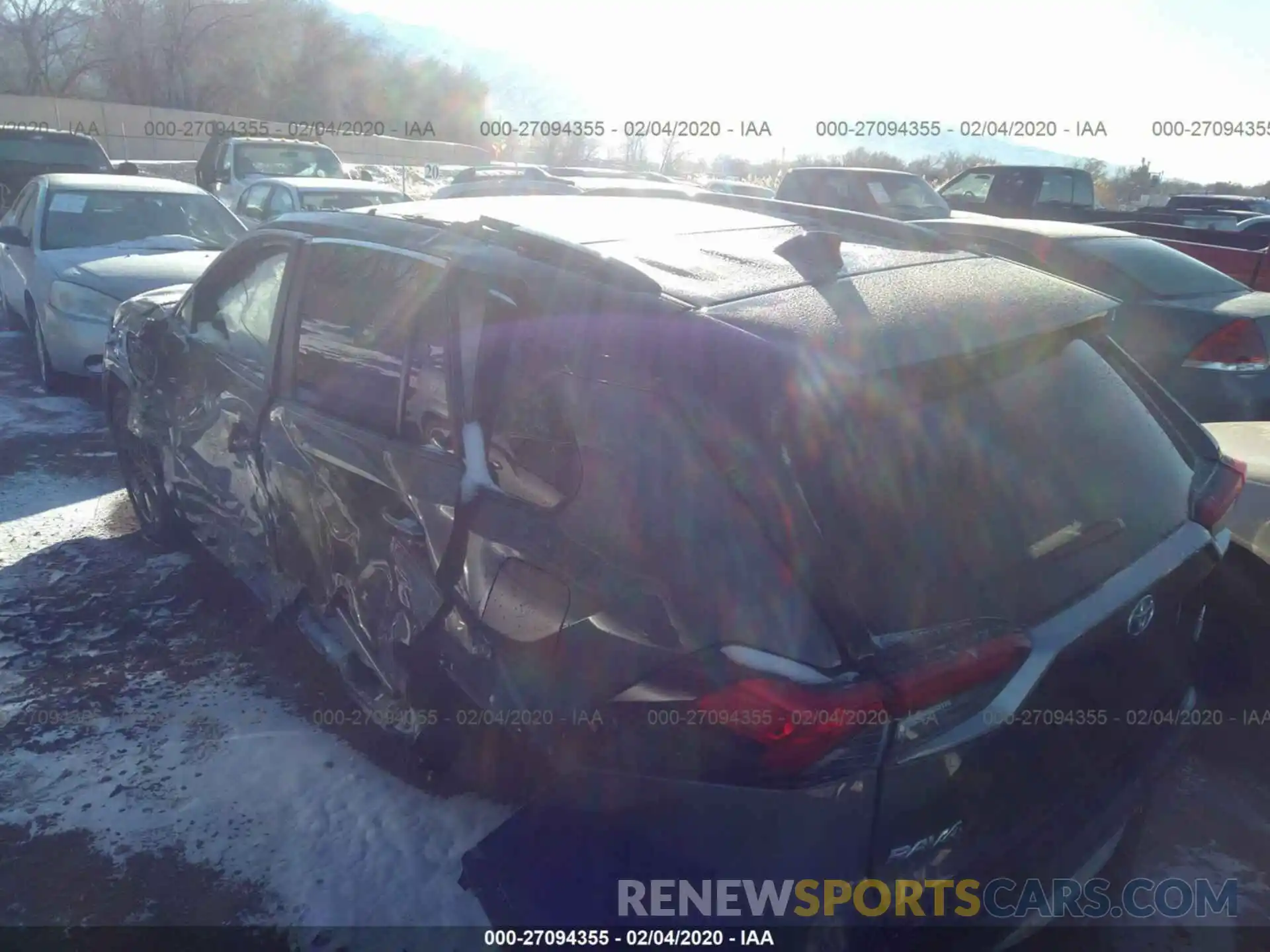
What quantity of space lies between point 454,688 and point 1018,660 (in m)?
1.38

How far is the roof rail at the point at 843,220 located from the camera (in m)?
2.78

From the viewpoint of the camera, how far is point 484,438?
2.27 meters

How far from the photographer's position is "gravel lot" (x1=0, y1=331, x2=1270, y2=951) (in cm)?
254

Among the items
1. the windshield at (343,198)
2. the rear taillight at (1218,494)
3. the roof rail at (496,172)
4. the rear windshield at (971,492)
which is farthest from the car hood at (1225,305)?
the roof rail at (496,172)

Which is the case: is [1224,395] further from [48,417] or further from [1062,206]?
[1062,206]

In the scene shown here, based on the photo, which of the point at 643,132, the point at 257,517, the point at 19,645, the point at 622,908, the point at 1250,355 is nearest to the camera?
the point at 622,908

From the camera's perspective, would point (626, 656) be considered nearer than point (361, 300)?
Yes

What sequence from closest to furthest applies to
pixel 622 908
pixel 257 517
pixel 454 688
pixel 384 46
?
pixel 622 908 < pixel 454 688 < pixel 257 517 < pixel 384 46

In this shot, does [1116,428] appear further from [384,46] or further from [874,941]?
[384,46]

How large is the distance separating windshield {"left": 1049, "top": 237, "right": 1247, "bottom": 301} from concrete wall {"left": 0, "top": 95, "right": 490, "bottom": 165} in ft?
93.6

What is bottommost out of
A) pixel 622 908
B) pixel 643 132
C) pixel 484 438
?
pixel 622 908

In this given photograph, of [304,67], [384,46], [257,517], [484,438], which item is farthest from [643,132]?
[384,46]

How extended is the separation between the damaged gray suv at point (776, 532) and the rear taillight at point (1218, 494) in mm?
17

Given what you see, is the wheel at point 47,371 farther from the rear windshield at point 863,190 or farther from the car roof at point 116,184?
the rear windshield at point 863,190
